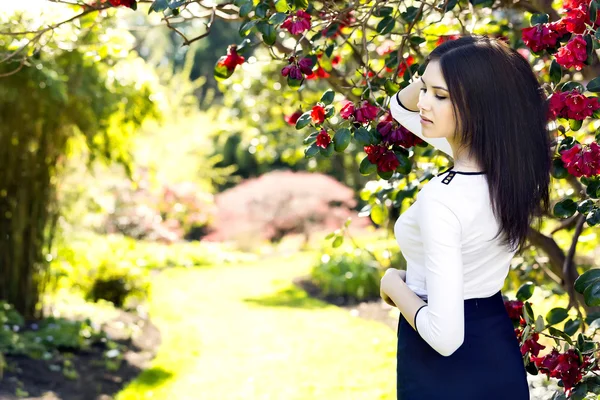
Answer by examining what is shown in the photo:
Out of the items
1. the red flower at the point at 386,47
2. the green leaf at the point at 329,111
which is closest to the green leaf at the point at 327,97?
the green leaf at the point at 329,111

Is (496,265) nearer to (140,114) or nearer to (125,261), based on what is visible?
(140,114)

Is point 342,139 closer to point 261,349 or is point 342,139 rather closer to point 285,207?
point 261,349

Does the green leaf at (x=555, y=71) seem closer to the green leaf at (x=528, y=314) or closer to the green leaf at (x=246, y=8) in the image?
the green leaf at (x=528, y=314)

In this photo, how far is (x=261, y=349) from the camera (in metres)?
6.59

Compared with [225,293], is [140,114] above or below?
above

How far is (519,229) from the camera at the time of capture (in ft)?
6.01

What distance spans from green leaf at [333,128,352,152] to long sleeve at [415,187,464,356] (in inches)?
20.4

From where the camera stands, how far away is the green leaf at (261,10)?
97.0 inches

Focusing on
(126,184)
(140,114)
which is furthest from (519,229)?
(126,184)

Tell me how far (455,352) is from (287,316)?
Result: 6405 millimetres

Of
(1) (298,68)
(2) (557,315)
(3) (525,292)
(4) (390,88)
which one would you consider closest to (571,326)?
(2) (557,315)

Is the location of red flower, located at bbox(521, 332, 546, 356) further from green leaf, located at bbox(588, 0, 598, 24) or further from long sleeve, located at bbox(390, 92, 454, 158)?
green leaf, located at bbox(588, 0, 598, 24)

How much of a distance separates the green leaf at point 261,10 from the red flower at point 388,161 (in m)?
0.62

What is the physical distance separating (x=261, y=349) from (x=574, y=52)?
193 inches
